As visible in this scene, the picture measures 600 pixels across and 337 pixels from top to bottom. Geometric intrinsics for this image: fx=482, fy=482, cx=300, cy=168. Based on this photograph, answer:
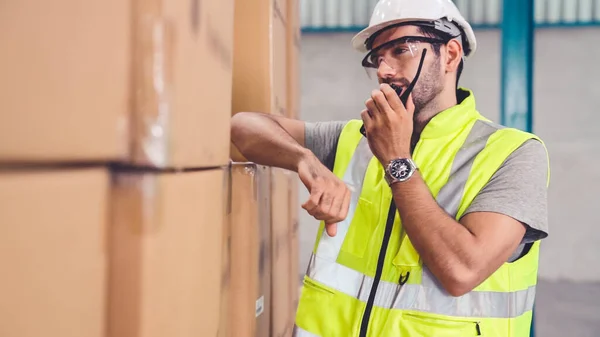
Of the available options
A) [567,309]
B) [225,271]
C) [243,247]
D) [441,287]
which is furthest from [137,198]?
[567,309]

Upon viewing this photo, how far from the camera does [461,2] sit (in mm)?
3887

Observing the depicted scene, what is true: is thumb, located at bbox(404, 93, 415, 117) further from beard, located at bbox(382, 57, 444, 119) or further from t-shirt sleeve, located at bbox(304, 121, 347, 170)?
t-shirt sleeve, located at bbox(304, 121, 347, 170)

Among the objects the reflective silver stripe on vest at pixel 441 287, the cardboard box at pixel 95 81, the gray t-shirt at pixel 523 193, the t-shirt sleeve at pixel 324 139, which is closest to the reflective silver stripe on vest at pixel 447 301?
the reflective silver stripe on vest at pixel 441 287

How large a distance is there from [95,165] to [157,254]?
0.09 metres

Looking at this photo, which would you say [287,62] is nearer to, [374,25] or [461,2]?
[374,25]

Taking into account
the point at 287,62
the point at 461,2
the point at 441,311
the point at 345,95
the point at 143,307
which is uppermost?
the point at 461,2

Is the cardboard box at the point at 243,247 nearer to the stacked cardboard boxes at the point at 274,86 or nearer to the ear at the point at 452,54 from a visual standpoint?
the stacked cardboard boxes at the point at 274,86

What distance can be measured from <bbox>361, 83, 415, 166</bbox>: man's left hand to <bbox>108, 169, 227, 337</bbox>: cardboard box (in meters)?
0.59

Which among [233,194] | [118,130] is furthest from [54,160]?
[233,194]

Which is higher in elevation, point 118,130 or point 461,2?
point 461,2

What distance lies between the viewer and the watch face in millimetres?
974

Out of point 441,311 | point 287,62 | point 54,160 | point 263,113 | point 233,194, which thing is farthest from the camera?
point 287,62

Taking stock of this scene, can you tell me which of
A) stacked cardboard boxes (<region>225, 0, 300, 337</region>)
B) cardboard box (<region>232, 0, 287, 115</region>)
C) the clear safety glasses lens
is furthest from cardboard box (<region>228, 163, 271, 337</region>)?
the clear safety glasses lens

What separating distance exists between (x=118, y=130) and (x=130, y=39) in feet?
0.22
